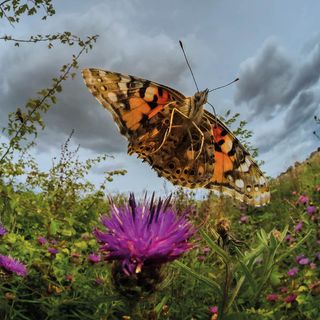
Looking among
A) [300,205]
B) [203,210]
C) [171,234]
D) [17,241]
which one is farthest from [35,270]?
[203,210]

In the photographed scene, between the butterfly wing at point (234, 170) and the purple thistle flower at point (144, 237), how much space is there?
6.10ft

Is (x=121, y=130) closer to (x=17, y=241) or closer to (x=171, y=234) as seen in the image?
(x=17, y=241)

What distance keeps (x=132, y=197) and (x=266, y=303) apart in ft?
5.83

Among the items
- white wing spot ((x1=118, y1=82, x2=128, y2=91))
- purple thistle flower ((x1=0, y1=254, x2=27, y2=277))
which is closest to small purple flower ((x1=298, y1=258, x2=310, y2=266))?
white wing spot ((x1=118, y1=82, x2=128, y2=91))

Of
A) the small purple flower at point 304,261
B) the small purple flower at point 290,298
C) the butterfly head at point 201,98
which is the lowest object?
the small purple flower at point 290,298

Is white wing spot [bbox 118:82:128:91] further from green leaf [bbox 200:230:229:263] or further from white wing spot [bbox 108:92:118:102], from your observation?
green leaf [bbox 200:230:229:263]

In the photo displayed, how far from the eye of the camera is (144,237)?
2.02 m

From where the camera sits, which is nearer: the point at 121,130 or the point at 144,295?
the point at 144,295

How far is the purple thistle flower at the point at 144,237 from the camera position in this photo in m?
1.99

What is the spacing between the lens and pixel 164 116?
3861 mm

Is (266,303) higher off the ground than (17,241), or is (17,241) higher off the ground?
(17,241)

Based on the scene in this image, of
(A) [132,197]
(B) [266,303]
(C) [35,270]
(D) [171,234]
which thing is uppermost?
(C) [35,270]

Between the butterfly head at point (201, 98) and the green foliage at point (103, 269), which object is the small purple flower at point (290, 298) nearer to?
the green foliage at point (103, 269)

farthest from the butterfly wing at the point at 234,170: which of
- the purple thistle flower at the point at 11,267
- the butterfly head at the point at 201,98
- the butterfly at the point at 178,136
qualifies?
the purple thistle flower at the point at 11,267
